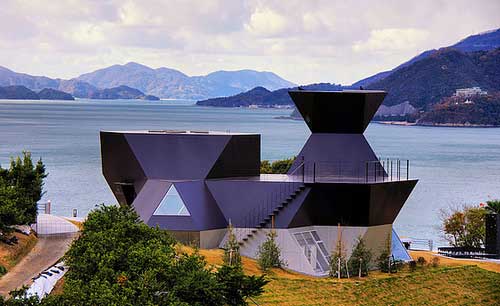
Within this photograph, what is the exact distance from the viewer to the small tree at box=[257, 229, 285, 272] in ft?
140

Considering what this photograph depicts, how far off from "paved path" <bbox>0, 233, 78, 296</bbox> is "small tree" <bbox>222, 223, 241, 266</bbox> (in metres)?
6.21

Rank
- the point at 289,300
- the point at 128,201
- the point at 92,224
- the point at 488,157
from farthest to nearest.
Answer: the point at 488,157
the point at 128,201
the point at 289,300
the point at 92,224

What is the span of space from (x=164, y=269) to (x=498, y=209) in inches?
1191

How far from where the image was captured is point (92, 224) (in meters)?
33.5

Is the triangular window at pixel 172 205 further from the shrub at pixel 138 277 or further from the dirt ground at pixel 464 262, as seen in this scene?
the dirt ground at pixel 464 262

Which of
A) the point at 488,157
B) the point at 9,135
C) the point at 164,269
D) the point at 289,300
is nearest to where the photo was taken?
the point at 164,269

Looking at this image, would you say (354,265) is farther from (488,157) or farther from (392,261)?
(488,157)

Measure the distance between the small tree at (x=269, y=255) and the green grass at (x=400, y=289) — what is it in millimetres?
1309

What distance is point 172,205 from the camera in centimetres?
4488

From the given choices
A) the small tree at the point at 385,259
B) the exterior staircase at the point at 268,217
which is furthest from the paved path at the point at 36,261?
the small tree at the point at 385,259

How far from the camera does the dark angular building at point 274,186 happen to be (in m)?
44.8

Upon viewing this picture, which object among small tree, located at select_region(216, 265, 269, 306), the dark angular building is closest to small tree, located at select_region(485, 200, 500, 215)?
the dark angular building

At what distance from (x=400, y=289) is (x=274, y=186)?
270 inches

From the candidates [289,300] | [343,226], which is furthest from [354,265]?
[289,300]
